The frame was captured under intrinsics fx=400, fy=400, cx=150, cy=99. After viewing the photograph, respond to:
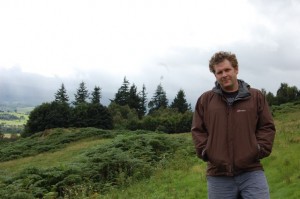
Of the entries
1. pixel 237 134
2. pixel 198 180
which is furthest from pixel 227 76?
pixel 198 180

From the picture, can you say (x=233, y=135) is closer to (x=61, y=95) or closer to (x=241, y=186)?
(x=241, y=186)

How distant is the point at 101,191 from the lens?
13.3 m

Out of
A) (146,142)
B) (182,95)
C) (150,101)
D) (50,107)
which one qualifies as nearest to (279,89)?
(182,95)

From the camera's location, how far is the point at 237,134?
471 centimetres

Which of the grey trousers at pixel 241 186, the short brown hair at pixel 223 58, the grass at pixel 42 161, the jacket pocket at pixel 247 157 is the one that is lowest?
the grass at pixel 42 161

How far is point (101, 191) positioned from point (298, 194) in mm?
6820

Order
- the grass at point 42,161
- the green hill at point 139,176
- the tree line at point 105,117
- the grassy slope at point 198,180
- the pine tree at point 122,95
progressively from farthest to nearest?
the pine tree at point 122,95, the tree line at point 105,117, the grass at point 42,161, the green hill at point 139,176, the grassy slope at point 198,180

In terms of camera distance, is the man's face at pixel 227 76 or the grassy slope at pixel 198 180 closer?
the man's face at pixel 227 76

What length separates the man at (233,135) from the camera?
15.3ft

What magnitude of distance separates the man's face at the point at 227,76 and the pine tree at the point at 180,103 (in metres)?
94.0

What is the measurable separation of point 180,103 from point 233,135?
95.6m

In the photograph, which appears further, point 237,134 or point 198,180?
point 198,180

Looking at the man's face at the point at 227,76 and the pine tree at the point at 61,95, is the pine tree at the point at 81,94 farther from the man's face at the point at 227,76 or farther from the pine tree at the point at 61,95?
the man's face at the point at 227,76

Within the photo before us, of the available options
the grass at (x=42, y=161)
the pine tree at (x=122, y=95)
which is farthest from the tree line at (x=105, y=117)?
the grass at (x=42, y=161)
